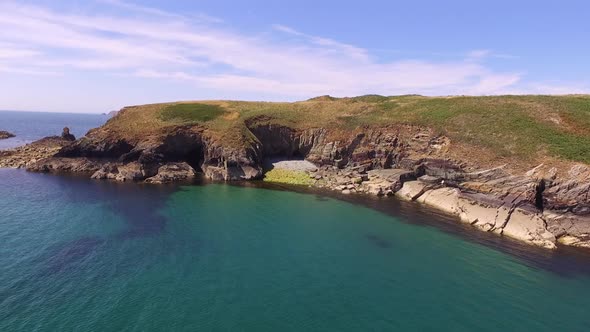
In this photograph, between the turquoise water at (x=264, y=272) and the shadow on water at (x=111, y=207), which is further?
the shadow on water at (x=111, y=207)

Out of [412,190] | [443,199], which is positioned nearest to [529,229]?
[443,199]

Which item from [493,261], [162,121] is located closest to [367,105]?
[162,121]

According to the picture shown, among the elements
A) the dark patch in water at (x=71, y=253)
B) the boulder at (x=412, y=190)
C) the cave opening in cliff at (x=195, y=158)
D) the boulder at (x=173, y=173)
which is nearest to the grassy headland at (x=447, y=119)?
the cave opening in cliff at (x=195, y=158)

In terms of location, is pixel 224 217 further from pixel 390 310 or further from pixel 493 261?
pixel 493 261

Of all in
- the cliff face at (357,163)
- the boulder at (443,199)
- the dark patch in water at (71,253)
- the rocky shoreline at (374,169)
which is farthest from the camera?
the boulder at (443,199)

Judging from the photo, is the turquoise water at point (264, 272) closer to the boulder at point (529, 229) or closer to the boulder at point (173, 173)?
the boulder at point (529, 229)
